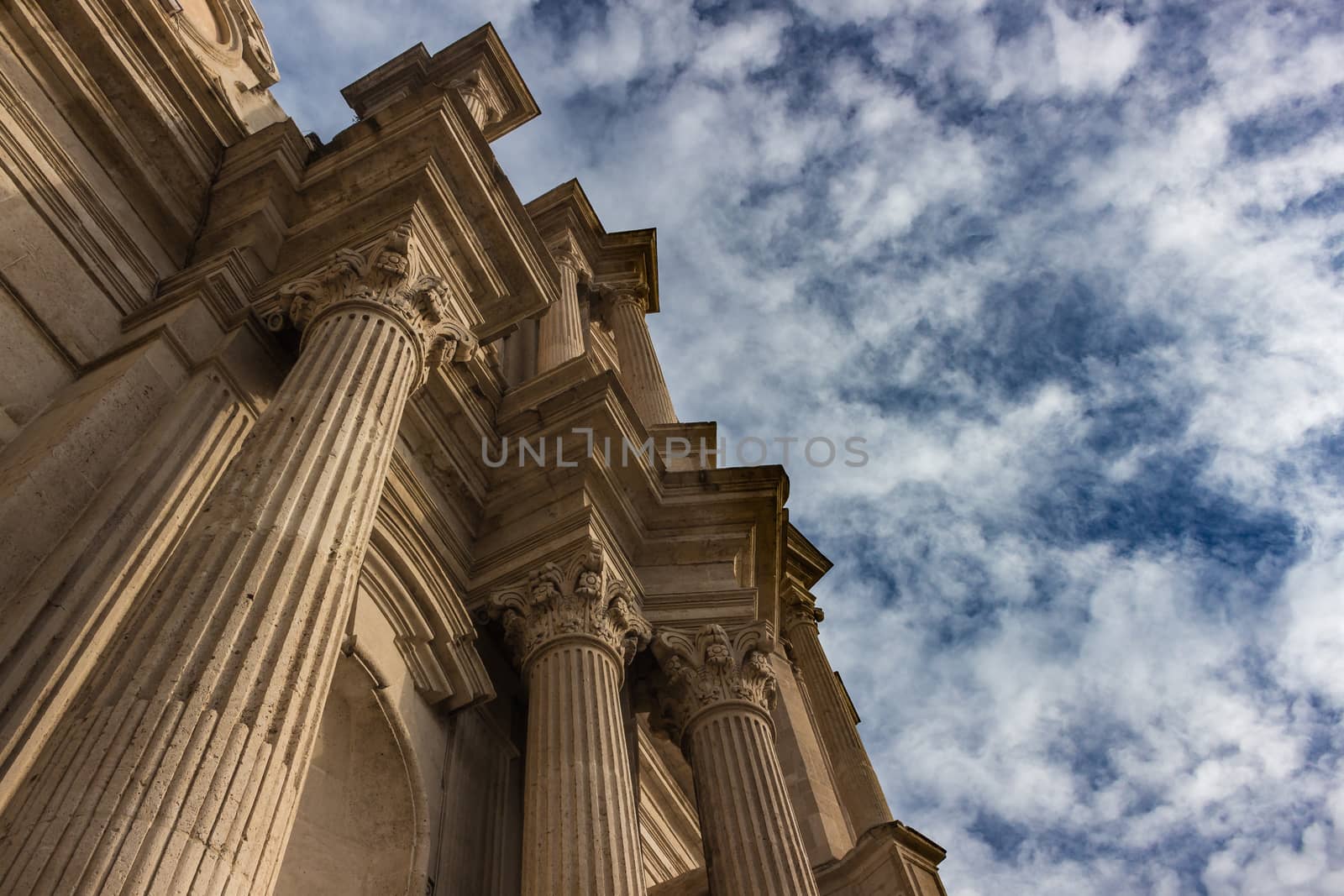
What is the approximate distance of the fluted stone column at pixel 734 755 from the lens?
987 cm

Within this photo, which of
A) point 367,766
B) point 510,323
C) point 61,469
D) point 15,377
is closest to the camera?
point 61,469

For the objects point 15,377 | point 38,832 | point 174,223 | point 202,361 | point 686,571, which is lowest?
point 38,832

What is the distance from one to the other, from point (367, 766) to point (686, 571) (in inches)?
177

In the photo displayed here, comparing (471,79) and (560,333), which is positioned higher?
(471,79)

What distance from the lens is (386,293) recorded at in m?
9.66

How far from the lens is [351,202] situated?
10.9 metres

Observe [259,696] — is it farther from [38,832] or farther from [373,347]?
[373,347]

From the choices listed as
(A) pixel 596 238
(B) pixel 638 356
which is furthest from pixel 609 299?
(B) pixel 638 356

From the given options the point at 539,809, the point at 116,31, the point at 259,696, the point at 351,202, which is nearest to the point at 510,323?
the point at 351,202

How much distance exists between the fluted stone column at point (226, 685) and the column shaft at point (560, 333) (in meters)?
8.98

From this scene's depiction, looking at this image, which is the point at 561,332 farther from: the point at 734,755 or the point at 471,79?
the point at 734,755

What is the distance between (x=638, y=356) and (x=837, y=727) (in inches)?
289

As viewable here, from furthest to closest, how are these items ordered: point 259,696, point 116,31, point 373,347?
point 116,31
point 373,347
point 259,696

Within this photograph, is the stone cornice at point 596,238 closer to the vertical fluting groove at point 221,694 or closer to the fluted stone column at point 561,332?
the fluted stone column at point 561,332
